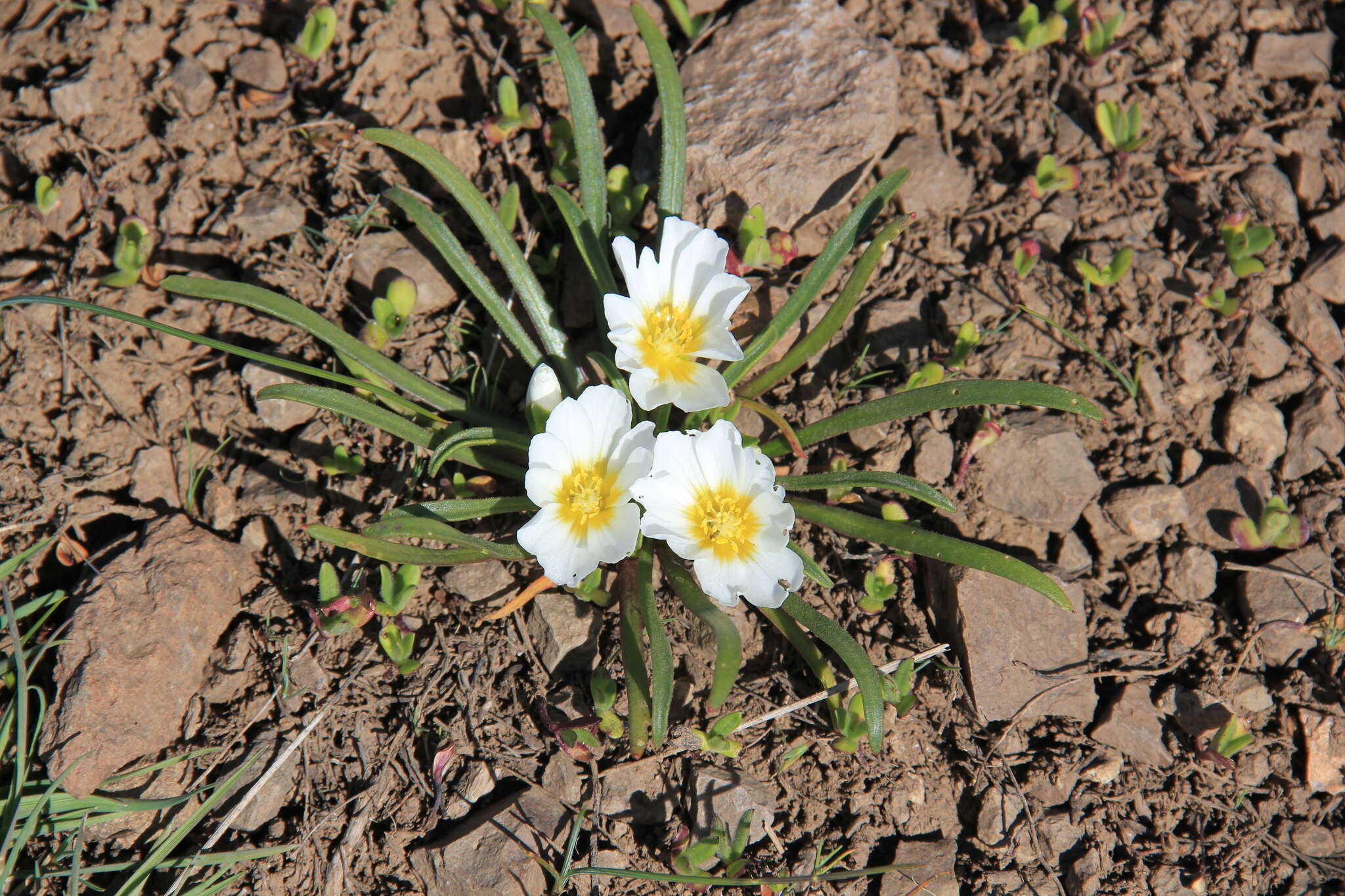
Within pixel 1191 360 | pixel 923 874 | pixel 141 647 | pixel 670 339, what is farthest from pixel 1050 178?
pixel 141 647

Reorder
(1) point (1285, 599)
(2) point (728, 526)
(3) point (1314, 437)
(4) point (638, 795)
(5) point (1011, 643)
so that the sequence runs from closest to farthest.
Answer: (2) point (728, 526) < (4) point (638, 795) < (5) point (1011, 643) < (1) point (1285, 599) < (3) point (1314, 437)

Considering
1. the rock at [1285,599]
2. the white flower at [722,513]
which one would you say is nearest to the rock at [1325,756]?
the rock at [1285,599]

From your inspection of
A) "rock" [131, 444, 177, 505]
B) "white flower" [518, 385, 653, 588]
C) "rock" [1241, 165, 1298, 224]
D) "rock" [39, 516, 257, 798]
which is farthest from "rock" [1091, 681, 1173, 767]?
"rock" [131, 444, 177, 505]

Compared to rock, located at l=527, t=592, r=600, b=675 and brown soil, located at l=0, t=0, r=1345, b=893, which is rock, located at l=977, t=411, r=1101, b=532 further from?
rock, located at l=527, t=592, r=600, b=675

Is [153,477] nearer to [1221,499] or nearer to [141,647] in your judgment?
[141,647]

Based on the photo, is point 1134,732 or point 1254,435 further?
point 1254,435

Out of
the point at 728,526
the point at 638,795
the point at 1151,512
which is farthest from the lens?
the point at 1151,512

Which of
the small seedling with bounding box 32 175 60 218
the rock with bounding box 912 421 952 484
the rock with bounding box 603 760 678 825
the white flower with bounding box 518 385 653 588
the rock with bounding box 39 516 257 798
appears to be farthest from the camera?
the small seedling with bounding box 32 175 60 218

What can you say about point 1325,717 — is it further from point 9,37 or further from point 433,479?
point 9,37
